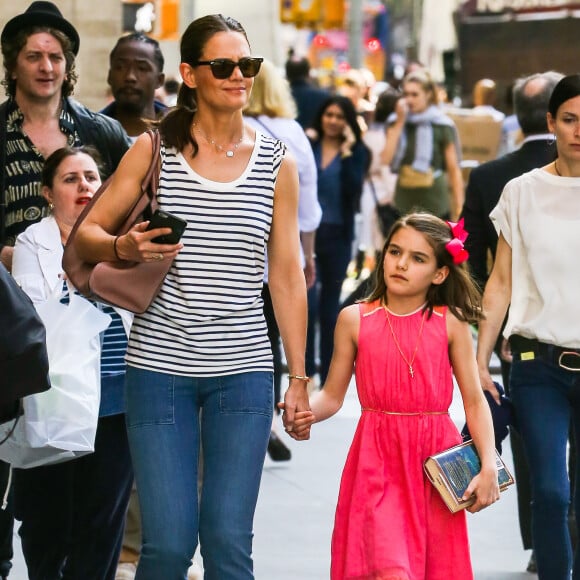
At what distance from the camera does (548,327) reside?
583cm

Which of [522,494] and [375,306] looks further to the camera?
[522,494]

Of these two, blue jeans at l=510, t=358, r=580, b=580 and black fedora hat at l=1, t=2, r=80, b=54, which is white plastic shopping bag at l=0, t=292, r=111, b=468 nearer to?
black fedora hat at l=1, t=2, r=80, b=54

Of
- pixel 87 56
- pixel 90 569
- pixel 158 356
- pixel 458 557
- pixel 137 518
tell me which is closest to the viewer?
pixel 158 356

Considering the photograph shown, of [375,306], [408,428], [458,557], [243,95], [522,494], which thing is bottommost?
[522,494]

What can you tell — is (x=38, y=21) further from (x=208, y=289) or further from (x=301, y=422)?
(x=301, y=422)

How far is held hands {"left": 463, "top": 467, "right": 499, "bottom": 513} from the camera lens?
5098 millimetres

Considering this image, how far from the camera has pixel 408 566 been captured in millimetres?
5035

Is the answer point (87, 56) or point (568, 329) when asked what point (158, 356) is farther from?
point (87, 56)

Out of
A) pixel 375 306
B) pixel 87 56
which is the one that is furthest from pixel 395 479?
pixel 87 56

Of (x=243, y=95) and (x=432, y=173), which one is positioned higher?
(x=243, y=95)

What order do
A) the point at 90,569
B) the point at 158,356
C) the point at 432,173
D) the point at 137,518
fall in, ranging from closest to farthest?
the point at 158,356 < the point at 90,569 < the point at 137,518 < the point at 432,173

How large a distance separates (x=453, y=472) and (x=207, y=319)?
37.1 inches

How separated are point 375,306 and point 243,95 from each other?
889 mm

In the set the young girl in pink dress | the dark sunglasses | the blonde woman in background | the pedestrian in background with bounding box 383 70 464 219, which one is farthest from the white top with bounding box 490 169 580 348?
the pedestrian in background with bounding box 383 70 464 219
